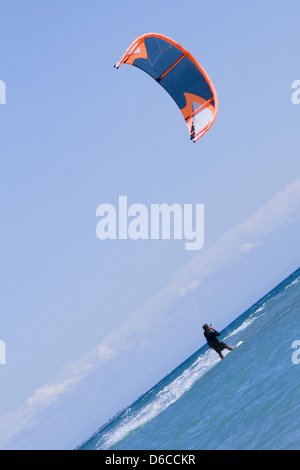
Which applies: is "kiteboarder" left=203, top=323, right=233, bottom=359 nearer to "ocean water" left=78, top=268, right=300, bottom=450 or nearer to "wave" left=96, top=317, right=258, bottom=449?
"ocean water" left=78, top=268, right=300, bottom=450

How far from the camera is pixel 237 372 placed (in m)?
19.6

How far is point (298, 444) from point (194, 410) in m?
9.64

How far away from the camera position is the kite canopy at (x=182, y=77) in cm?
1552

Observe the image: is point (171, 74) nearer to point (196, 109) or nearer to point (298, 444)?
point (196, 109)

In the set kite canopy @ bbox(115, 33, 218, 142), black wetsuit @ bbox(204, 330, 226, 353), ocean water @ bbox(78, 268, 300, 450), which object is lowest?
ocean water @ bbox(78, 268, 300, 450)

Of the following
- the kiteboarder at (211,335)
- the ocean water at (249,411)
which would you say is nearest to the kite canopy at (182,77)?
the kiteboarder at (211,335)

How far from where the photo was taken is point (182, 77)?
16750mm

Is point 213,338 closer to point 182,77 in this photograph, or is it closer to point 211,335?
point 211,335

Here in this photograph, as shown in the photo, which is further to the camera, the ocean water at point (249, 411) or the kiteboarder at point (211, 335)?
the kiteboarder at point (211, 335)

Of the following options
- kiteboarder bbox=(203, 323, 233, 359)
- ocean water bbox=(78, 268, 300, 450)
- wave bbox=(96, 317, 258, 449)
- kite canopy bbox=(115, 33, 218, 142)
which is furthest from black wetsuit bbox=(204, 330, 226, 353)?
wave bbox=(96, 317, 258, 449)

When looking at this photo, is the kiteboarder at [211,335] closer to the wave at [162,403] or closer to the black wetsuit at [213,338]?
the black wetsuit at [213,338]

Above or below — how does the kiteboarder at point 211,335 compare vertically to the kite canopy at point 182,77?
below

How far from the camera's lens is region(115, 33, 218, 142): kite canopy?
1552 centimetres

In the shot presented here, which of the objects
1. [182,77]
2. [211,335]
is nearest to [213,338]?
[211,335]
